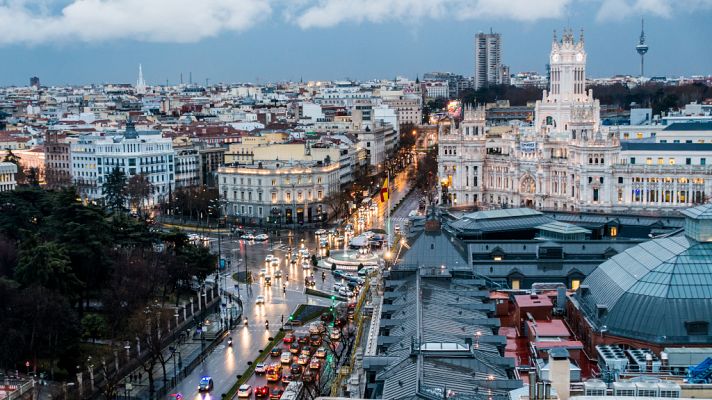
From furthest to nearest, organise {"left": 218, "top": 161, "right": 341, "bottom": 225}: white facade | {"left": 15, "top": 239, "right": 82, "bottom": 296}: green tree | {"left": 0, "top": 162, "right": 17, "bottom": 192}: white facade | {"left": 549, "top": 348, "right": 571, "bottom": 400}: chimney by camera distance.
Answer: {"left": 0, "top": 162, "right": 17, "bottom": 192}: white facade → {"left": 218, "top": 161, "right": 341, "bottom": 225}: white facade → {"left": 15, "top": 239, "right": 82, "bottom": 296}: green tree → {"left": 549, "top": 348, "right": 571, "bottom": 400}: chimney

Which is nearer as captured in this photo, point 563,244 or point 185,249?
point 563,244

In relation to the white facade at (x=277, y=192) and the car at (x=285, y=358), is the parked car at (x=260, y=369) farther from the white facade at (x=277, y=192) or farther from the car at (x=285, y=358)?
the white facade at (x=277, y=192)

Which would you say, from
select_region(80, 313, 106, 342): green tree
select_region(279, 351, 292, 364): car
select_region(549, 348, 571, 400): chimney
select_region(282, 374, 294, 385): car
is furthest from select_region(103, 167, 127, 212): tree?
select_region(549, 348, 571, 400): chimney

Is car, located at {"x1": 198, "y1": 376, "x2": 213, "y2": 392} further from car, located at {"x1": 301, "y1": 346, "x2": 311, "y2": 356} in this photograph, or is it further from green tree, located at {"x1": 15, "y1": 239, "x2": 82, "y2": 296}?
green tree, located at {"x1": 15, "y1": 239, "x2": 82, "y2": 296}

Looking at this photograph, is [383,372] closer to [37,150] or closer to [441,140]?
[441,140]

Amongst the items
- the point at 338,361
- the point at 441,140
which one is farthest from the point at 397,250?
the point at 441,140

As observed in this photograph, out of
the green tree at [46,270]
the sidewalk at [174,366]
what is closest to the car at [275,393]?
the sidewalk at [174,366]
